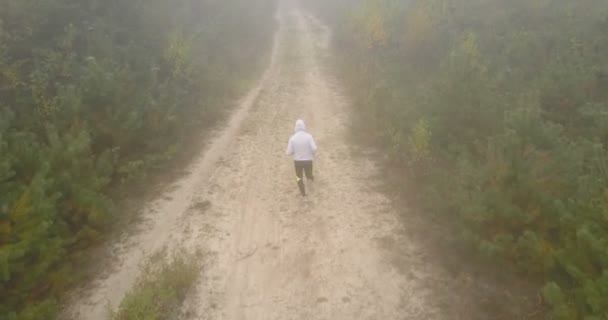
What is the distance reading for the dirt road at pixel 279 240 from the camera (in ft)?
23.2

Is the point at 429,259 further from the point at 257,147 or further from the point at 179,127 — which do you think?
the point at 179,127

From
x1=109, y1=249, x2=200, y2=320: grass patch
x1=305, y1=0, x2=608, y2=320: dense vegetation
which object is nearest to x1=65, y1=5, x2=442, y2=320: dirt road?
x1=109, y1=249, x2=200, y2=320: grass patch

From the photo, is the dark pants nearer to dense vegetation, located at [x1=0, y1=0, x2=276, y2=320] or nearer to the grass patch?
the grass patch

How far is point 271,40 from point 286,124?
1587 centimetres

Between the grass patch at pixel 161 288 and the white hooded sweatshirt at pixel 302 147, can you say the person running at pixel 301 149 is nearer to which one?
the white hooded sweatshirt at pixel 302 147

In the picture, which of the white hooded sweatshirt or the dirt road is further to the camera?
the white hooded sweatshirt

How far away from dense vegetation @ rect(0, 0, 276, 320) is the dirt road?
1.00 m

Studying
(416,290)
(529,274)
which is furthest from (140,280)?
(529,274)

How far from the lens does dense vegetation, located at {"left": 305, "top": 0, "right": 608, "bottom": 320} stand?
6.38 meters

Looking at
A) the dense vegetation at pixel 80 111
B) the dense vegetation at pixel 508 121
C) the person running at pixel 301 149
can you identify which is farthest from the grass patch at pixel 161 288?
the dense vegetation at pixel 508 121

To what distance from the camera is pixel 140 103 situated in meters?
11.9

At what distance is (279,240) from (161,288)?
2.52 metres

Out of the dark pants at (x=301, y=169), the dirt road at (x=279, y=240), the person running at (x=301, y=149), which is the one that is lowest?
the dirt road at (x=279, y=240)

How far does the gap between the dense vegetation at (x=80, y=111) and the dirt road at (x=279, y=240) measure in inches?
39.3
